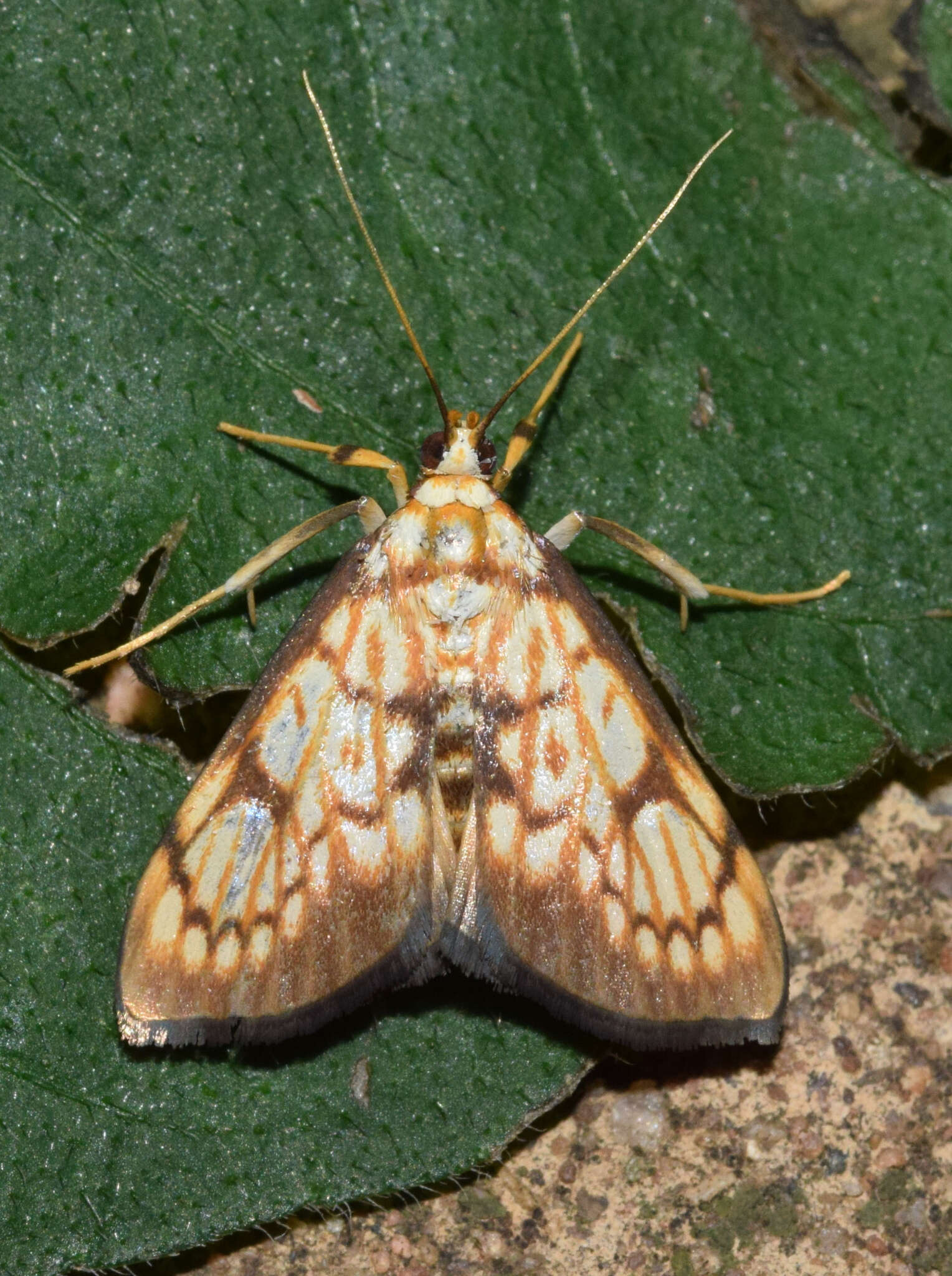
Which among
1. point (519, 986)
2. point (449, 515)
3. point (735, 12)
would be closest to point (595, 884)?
point (519, 986)

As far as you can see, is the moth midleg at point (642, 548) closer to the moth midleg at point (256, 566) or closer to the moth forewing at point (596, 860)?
the moth forewing at point (596, 860)

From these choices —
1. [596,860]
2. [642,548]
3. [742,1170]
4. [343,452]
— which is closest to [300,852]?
[596,860]

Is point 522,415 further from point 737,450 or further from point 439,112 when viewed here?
point 439,112

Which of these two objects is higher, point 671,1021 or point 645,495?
point 645,495

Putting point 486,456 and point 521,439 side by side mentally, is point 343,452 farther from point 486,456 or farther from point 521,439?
point 521,439

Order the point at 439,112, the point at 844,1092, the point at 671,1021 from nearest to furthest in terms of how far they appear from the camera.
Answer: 1. the point at 671,1021
2. the point at 439,112
3. the point at 844,1092

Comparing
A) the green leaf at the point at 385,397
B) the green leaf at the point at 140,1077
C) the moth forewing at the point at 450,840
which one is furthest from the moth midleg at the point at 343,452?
the green leaf at the point at 140,1077
